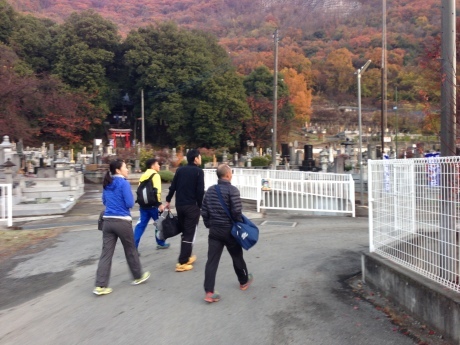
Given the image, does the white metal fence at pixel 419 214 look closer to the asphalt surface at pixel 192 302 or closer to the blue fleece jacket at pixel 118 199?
the asphalt surface at pixel 192 302

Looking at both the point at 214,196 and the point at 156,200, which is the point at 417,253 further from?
the point at 156,200

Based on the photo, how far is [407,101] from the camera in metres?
62.9

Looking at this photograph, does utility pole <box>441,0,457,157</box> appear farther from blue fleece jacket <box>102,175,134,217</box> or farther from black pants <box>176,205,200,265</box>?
blue fleece jacket <box>102,175,134,217</box>

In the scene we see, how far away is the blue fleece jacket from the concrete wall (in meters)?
3.28

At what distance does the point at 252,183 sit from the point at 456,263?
36.5ft

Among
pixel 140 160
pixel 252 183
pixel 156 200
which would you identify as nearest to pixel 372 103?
pixel 140 160

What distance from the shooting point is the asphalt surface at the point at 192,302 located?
4539 mm

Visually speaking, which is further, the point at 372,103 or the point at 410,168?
the point at 372,103

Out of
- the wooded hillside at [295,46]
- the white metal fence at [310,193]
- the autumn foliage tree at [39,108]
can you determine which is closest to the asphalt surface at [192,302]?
the wooded hillside at [295,46]

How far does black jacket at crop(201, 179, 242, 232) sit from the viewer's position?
5484 mm

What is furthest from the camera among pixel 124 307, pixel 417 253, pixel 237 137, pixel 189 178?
pixel 237 137

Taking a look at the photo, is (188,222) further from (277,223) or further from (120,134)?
(120,134)

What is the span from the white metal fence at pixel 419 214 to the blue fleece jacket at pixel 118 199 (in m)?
3.24

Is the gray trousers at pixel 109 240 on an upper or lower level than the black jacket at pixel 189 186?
lower
